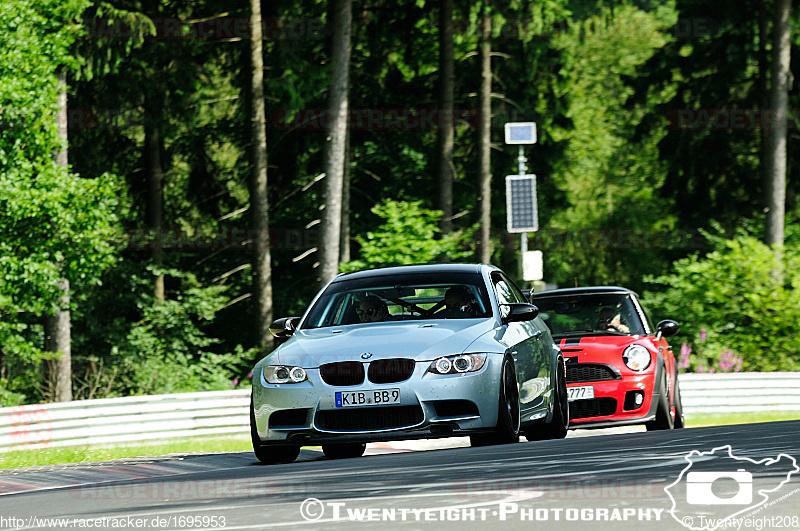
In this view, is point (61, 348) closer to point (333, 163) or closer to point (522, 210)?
point (333, 163)

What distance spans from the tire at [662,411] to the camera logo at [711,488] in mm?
7281

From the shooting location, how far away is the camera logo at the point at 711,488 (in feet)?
23.9

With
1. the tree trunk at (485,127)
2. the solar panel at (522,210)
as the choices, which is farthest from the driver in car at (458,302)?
the tree trunk at (485,127)

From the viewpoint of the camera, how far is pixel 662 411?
51.9 feet

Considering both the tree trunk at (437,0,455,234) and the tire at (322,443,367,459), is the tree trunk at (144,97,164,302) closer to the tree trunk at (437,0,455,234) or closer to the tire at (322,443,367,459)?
the tree trunk at (437,0,455,234)

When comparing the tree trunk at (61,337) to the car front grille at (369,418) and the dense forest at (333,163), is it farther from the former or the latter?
the car front grille at (369,418)

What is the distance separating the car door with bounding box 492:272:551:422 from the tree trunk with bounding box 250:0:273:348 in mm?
21123

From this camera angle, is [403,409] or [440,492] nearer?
[440,492]

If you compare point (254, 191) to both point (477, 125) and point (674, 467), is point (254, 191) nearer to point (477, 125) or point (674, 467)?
point (477, 125)

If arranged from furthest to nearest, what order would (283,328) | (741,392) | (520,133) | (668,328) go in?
(741,392), (520,133), (668,328), (283,328)

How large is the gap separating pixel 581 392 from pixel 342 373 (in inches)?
203

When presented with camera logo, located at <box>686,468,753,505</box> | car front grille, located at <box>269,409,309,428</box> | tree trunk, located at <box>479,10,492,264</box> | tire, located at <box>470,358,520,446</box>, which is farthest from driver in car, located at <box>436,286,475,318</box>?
tree trunk, located at <box>479,10,492,264</box>

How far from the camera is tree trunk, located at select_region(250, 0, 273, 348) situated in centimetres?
3362

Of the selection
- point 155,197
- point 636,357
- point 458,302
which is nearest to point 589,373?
point 636,357
